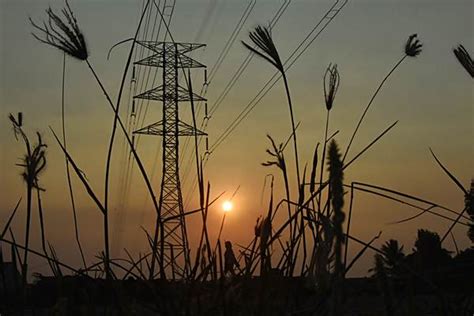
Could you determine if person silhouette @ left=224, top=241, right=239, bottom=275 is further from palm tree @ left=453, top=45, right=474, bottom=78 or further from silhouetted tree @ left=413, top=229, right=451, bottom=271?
palm tree @ left=453, top=45, right=474, bottom=78

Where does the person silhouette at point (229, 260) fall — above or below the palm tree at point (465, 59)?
below

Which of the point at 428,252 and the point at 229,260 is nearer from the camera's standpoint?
the point at 428,252

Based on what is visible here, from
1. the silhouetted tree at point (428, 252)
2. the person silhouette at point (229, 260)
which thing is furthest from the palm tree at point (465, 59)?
the person silhouette at point (229, 260)

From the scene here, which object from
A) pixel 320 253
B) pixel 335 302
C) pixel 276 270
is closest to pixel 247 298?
pixel 276 270

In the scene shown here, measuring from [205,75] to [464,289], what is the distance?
1891 centimetres

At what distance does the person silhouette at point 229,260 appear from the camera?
2.64 m

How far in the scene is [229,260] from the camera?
2662 millimetres

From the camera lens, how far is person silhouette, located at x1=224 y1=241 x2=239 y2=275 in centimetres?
264

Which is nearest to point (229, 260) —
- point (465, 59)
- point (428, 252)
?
point (428, 252)

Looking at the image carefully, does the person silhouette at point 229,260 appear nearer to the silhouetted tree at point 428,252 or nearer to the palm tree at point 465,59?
the silhouetted tree at point 428,252

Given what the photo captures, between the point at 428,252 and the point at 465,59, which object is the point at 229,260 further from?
the point at 465,59

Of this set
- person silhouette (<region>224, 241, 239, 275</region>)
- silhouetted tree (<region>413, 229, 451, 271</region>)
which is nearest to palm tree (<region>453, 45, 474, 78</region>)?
silhouetted tree (<region>413, 229, 451, 271</region>)

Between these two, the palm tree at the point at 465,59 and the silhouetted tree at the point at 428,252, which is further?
the palm tree at the point at 465,59

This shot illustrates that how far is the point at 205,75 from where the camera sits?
2098 centimetres
